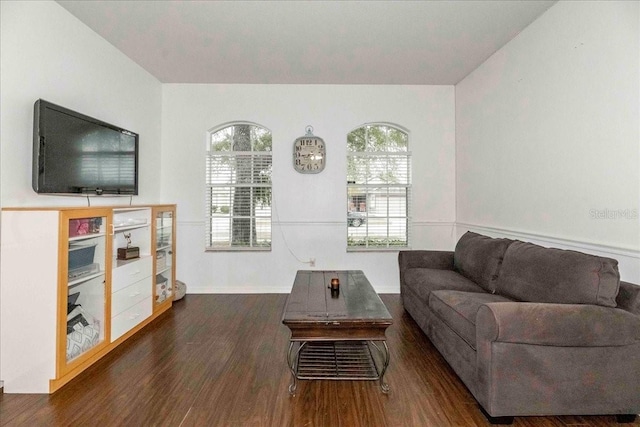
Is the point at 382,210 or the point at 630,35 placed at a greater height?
the point at 630,35

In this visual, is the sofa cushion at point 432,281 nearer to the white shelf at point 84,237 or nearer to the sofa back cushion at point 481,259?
the sofa back cushion at point 481,259

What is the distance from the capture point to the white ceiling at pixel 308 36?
107 inches

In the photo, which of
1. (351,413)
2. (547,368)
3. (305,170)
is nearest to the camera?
(547,368)

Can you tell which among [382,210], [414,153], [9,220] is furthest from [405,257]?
[9,220]

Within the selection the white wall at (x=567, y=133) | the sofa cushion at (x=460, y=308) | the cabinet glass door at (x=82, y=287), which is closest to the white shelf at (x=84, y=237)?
the cabinet glass door at (x=82, y=287)

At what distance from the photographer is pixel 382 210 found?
4.58 metres

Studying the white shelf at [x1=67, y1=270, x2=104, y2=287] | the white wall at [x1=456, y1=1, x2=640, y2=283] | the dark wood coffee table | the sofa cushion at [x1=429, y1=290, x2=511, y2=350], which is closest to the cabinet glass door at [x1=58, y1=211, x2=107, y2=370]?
the white shelf at [x1=67, y1=270, x2=104, y2=287]

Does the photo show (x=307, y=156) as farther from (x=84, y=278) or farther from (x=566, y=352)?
(x=566, y=352)

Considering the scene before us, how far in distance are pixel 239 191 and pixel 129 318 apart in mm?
2088

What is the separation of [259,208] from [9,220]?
2.61 meters

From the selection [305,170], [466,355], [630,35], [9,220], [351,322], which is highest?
[630,35]

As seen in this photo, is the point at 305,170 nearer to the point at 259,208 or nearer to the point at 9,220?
the point at 259,208

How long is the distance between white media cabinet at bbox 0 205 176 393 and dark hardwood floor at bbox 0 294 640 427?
0.12m

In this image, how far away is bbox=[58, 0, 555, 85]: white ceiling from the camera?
2.73m
